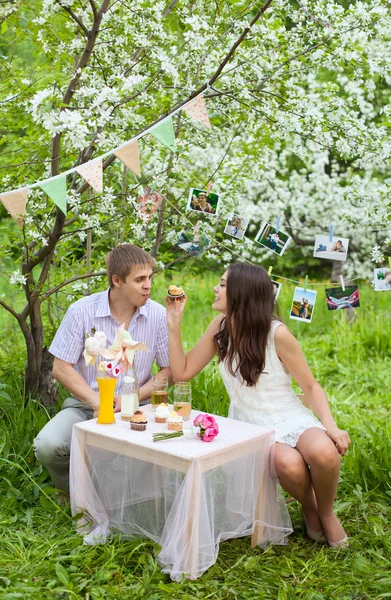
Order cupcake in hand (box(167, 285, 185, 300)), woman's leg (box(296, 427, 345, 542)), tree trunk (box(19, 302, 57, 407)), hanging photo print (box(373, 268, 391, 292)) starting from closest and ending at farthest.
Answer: woman's leg (box(296, 427, 345, 542)) < cupcake in hand (box(167, 285, 185, 300)) < hanging photo print (box(373, 268, 391, 292)) < tree trunk (box(19, 302, 57, 407))

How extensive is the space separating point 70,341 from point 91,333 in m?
0.10

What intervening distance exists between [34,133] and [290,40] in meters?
1.44

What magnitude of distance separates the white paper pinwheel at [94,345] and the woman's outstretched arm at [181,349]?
1.16ft

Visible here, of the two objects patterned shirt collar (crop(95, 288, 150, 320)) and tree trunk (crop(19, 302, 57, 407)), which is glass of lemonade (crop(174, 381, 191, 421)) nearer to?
patterned shirt collar (crop(95, 288, 150, 320))

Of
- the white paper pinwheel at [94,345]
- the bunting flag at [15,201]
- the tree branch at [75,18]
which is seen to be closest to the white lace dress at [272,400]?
the white paper pinwheel at [94,345]

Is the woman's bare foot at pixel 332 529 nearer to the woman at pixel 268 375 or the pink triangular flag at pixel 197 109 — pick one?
the woman at pixel 268 375

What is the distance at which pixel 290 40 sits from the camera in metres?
3.58

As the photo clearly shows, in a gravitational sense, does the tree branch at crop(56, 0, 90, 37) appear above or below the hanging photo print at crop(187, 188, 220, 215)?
above

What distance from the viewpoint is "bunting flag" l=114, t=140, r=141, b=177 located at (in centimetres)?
308

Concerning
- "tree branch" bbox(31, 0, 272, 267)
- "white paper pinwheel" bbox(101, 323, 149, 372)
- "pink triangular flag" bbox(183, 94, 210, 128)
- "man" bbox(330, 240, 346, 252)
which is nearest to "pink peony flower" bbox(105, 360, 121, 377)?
"white paper pinwheel" bbox(101, 323, 149, 372)

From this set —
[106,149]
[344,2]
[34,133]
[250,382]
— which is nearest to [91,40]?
[106,149]

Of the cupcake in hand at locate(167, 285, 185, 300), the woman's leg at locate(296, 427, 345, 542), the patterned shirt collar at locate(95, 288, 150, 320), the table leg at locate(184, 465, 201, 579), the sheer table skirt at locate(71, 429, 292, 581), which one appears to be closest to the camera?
the table leg at locate(184, 465, 201, 579)

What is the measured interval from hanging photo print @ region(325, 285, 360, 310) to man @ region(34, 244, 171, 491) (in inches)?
32.8

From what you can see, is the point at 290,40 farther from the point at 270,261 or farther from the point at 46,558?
the point at 270,261
